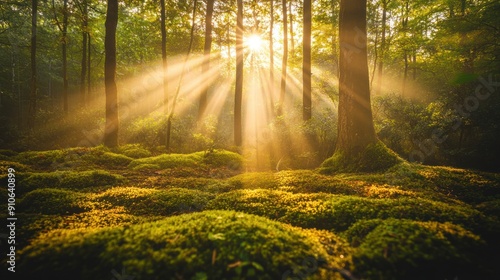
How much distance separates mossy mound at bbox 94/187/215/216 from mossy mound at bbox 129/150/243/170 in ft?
12.8

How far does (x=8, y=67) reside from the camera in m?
30.3

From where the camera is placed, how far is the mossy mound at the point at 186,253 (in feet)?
6.25

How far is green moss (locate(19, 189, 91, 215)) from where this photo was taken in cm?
379

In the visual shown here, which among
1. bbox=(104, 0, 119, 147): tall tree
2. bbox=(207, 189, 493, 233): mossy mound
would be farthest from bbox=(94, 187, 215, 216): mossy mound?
bbox=(104, 0, 119, 147): tall tree

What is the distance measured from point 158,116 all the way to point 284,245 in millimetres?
16410

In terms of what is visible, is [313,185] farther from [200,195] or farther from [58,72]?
[58,72]

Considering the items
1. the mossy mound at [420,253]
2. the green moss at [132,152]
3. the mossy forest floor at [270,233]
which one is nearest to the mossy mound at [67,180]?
the mossy forest floor at [270,233]

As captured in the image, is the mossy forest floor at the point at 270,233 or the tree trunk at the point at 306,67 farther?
the tree trunk at the point at 306,67

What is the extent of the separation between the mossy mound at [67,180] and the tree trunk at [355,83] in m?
6.13

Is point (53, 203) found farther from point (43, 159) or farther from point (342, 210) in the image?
point (43, 159)

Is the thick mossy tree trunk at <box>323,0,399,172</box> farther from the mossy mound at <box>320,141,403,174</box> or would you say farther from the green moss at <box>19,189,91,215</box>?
the green moss at <box>19,189,91,215</box>

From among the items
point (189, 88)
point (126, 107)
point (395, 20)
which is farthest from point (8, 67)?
point (395, 20)

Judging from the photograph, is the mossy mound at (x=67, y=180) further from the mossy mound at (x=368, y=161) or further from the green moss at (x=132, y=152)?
the mossy mound at (x=368, y=161)

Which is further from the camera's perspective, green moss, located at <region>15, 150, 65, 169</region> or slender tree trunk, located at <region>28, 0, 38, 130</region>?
slender tree trunk, located at <region>28, 0, 38, 130</region>
